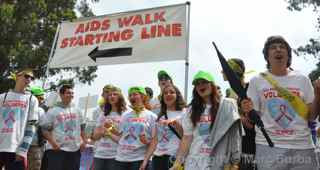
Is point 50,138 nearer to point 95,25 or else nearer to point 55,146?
point 55,146

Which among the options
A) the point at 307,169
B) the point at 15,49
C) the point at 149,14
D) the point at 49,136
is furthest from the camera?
the point at 15,49

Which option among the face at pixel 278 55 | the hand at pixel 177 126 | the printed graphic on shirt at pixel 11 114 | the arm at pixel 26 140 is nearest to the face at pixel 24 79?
the printed graphic on shirt at pixel 11 114

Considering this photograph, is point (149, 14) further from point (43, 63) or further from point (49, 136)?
point (43, 63)

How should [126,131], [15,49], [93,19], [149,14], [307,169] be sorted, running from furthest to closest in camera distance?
1. [15,49]
2. [93,19]
3. [149,14]
4. [126,131]
5. [307,169]

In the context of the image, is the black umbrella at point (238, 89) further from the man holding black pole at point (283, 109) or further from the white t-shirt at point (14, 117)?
the white t-shirt at point (14, 117)

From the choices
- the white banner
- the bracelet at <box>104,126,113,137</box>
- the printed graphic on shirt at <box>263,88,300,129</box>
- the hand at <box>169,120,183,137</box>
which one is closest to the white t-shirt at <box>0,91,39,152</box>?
the bracelet at <box>104,126,113,137</box>

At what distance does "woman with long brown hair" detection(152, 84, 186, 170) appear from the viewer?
Result: 527 cm

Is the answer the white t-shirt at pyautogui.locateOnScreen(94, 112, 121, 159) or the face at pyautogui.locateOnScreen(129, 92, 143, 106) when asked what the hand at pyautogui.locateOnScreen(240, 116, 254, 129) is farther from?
the white t-shirt at pyautogui.locateOnScreen(94, 112, 121, 159)

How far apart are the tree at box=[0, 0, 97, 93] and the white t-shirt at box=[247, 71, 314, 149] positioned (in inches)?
634

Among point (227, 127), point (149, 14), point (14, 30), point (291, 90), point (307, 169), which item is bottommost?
point (307, 169)

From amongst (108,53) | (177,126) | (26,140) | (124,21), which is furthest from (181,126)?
(124,21)

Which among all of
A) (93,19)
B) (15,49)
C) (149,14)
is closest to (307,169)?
(149,14)

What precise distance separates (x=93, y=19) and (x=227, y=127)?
18.2 ft

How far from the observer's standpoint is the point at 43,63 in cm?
2030
